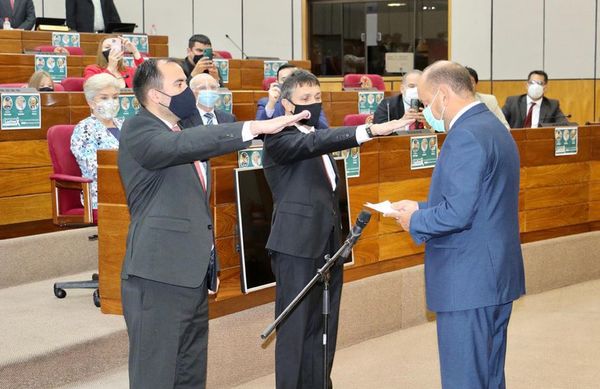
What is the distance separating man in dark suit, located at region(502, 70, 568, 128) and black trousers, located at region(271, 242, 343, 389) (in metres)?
4.91

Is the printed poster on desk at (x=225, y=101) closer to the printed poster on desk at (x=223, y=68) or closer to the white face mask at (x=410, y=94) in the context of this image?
the white face mask at (x=410, y=94)

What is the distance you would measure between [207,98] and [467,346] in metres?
3.03

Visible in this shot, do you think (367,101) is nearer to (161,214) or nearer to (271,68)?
(271,68)

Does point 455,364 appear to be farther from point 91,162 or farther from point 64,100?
point 64,100

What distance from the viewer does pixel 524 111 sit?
8.81 m

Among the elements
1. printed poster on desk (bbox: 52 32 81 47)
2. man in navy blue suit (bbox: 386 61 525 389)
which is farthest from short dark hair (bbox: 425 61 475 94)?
printed poster on desk (bbox: 52 32 81 47)

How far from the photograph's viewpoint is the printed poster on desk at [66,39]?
10.7m

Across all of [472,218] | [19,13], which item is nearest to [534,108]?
[472,218]

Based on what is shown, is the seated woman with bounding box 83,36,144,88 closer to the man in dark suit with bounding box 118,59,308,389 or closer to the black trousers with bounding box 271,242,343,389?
the black trousers with bounding box 271,242,343,389

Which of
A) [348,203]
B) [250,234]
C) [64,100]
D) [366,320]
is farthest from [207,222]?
[64,100]

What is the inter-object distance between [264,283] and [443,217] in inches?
77.1

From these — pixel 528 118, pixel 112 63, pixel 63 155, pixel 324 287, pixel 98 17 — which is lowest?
pixel 324 287

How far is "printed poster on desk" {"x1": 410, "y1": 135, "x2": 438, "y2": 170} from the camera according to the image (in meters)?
6.28

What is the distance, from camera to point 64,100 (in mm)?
6594
